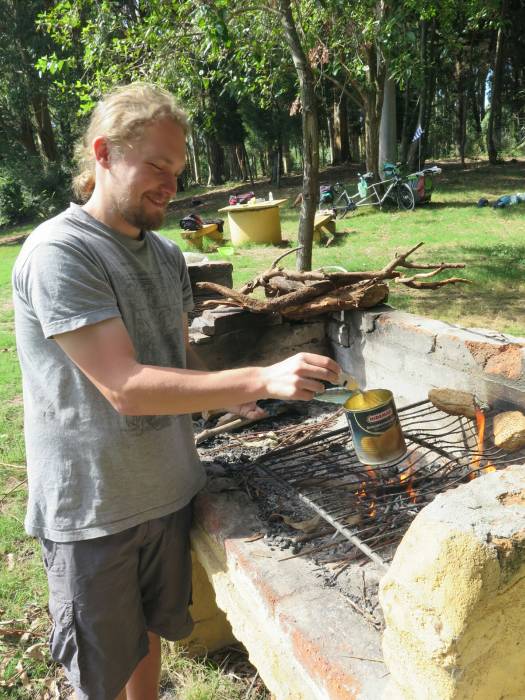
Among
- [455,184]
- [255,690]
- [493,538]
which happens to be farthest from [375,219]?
[493,538]

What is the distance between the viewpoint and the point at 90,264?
1.68m

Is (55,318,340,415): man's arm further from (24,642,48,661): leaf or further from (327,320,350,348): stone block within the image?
(327,320,350,348): stone block

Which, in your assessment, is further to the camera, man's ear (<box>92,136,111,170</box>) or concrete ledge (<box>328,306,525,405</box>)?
concrete ledge (<box>328,306,525,405</box>)

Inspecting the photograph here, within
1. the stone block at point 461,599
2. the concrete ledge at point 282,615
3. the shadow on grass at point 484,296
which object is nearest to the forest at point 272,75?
the shadow on grass at point 484,296

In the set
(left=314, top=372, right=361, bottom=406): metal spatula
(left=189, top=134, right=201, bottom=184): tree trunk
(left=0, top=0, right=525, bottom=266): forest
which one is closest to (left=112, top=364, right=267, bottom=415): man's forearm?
(left=314, top=372, right=361, bottom=406): metal spatula

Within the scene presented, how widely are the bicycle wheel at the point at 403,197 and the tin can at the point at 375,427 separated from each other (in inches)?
465

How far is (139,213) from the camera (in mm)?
1824

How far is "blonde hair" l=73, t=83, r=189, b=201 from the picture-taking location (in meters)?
1.77

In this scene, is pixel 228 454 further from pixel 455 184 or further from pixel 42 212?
pixel 42 212

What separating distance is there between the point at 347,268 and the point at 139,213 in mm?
6808

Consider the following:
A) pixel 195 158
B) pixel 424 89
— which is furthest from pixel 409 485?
pixel 195 158

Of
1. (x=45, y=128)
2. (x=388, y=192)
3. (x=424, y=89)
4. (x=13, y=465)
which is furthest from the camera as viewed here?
(x=45, y=128)

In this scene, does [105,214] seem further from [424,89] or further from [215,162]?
[215,162]

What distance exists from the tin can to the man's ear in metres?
1.14
